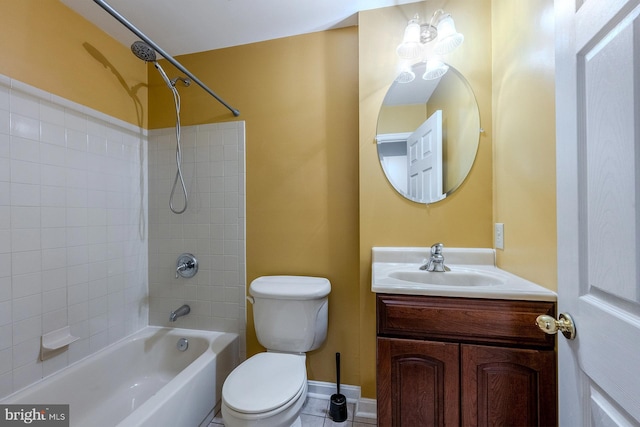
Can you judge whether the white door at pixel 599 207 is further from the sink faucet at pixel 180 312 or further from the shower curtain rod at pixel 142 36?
the sink faucet at pixel 180 312

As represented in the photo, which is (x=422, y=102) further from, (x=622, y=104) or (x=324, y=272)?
(x=324, y=272)

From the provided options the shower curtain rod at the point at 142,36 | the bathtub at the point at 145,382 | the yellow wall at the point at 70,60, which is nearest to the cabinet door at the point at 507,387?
the bathtub at the point at 145,382

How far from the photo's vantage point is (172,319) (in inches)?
63.8

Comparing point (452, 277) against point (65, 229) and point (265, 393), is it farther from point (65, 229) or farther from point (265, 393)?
point (65, 229)

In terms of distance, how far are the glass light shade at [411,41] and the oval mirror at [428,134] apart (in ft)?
0.33

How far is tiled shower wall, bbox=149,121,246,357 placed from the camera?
65.6 inches

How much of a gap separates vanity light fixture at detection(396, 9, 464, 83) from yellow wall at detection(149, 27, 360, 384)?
0.33 m

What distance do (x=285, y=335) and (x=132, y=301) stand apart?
1.15 m

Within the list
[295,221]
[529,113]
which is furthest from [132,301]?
[529,113]

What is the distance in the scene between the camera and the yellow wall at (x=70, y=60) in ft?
3.81

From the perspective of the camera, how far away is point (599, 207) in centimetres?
50

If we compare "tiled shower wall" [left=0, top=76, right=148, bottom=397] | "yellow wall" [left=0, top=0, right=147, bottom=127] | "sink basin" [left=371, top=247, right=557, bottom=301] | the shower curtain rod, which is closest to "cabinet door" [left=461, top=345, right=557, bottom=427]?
"sink basin" [left=371, top=247, right=557, bottom=301]

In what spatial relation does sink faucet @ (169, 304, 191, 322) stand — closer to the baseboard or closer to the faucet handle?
the baseboard

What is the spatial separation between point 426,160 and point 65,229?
2.01m
